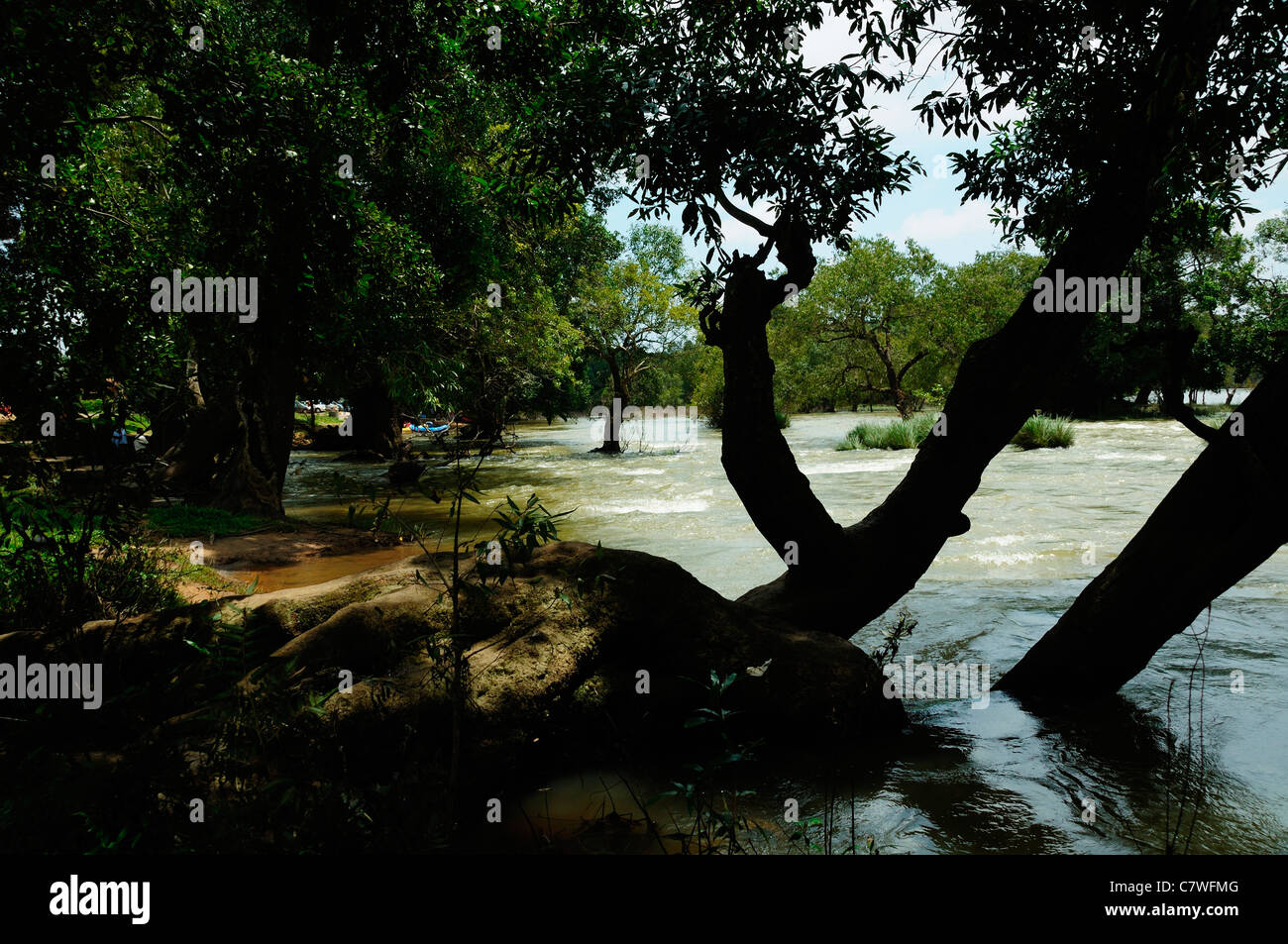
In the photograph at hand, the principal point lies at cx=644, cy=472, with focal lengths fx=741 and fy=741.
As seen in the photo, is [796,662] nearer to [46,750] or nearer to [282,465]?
[46,750]

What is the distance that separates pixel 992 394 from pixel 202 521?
1073cm

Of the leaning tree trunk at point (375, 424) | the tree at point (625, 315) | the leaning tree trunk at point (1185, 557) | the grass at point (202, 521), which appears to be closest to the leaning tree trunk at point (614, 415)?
the tree at point (625, 315)

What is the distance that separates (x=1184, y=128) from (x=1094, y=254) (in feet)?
2.71

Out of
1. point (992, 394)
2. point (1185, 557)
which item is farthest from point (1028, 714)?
point (992, 394)

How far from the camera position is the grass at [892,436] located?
92.8 ft

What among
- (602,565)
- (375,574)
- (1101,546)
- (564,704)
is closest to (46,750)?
(375,574)

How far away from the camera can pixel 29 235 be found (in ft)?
18.6

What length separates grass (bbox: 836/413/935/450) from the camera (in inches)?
1113

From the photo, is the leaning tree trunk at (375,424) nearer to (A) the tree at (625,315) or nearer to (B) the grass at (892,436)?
(A) the tree at (625,315)

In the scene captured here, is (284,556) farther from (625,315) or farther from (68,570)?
(625,315)

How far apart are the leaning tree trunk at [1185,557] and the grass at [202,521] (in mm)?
9859

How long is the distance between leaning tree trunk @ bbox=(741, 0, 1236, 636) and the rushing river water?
3.33ft

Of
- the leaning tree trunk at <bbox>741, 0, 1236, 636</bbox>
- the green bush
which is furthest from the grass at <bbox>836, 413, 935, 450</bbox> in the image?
the green bush

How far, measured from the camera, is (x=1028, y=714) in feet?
16.6
